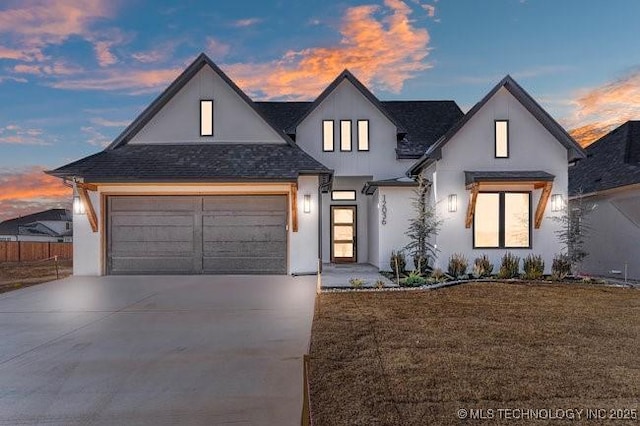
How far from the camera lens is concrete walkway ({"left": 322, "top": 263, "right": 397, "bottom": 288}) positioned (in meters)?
12.1

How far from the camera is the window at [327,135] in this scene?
60.6 ft

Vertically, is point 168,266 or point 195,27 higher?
point 195,27

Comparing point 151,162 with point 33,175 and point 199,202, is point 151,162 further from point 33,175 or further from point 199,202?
point 33,175

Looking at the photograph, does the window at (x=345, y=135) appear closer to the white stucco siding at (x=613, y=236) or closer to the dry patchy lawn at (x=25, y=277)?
the white stucco siding at (x=613, y=236)

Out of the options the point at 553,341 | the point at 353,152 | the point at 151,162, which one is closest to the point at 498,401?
the point at 553,341

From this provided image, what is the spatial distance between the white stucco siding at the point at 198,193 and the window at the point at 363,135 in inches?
196

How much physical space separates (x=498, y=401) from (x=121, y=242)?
13347mm

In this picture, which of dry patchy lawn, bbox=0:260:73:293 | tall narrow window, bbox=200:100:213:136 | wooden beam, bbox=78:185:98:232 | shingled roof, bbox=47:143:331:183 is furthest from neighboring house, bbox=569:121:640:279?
dry patchy lawn, bbox=0:260:73:293

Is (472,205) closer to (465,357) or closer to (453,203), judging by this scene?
(453,203)

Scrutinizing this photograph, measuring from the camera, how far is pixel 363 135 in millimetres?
18578

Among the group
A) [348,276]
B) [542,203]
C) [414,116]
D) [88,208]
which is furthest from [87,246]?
[414,116]

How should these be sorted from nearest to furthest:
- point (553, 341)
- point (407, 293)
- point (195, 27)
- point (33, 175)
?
point (553, 341), point (407, 293), point (195, 27), point (33, 175)

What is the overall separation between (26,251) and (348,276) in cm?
2390

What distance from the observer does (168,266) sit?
47.5 ft
